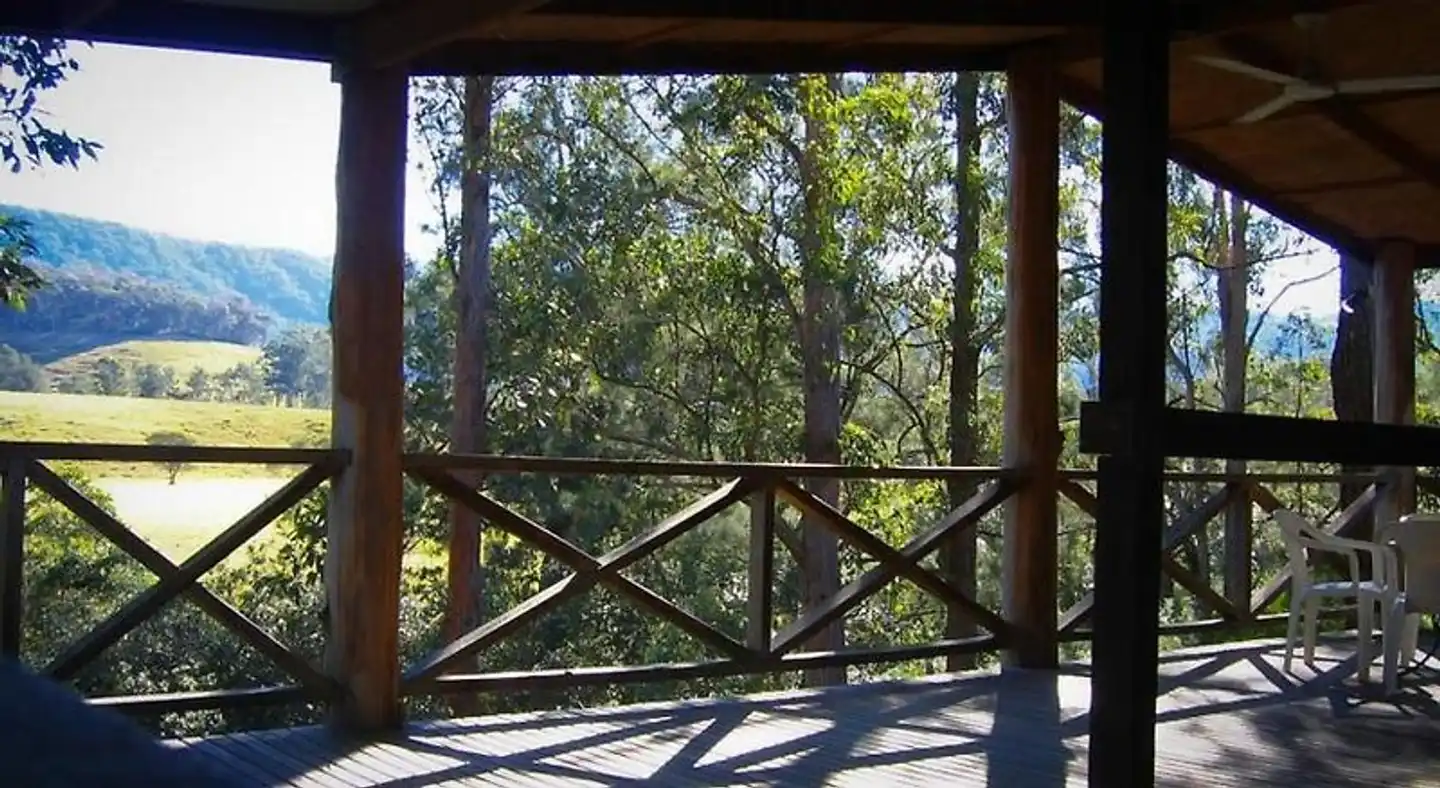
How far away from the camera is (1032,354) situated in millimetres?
6434

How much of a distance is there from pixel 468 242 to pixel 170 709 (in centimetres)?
873

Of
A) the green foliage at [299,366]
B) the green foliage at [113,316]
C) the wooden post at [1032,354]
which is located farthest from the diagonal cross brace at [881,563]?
the green foliage at [299,366]

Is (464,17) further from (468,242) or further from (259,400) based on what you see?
(259,400)

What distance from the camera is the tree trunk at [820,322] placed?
14414mm

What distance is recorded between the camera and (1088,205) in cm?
1820

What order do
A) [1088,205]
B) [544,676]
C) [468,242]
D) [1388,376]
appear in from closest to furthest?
[544,676], [1388,376], [468,242], [1088,205]

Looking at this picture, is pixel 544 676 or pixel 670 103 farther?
pixel 670 103

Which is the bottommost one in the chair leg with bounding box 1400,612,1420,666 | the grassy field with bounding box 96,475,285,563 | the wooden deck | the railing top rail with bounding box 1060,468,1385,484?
the wooden deck

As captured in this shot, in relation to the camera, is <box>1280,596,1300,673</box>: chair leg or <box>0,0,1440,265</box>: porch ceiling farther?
<box>1280,596,1300,673</box>: chair leg

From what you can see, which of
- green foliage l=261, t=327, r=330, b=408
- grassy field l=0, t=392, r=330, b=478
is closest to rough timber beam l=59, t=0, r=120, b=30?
grassy field l=0, t=392, r=330, b=478

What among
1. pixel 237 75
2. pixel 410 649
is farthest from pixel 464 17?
pixel 237 75

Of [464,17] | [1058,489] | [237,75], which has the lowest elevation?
[1058,489]

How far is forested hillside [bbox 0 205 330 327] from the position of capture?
Result: 15500 mm

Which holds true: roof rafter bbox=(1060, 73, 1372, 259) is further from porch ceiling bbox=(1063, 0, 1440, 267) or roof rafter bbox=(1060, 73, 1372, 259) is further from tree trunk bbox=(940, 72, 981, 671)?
tree trunk bbox=(940, 72, 981, 671)
